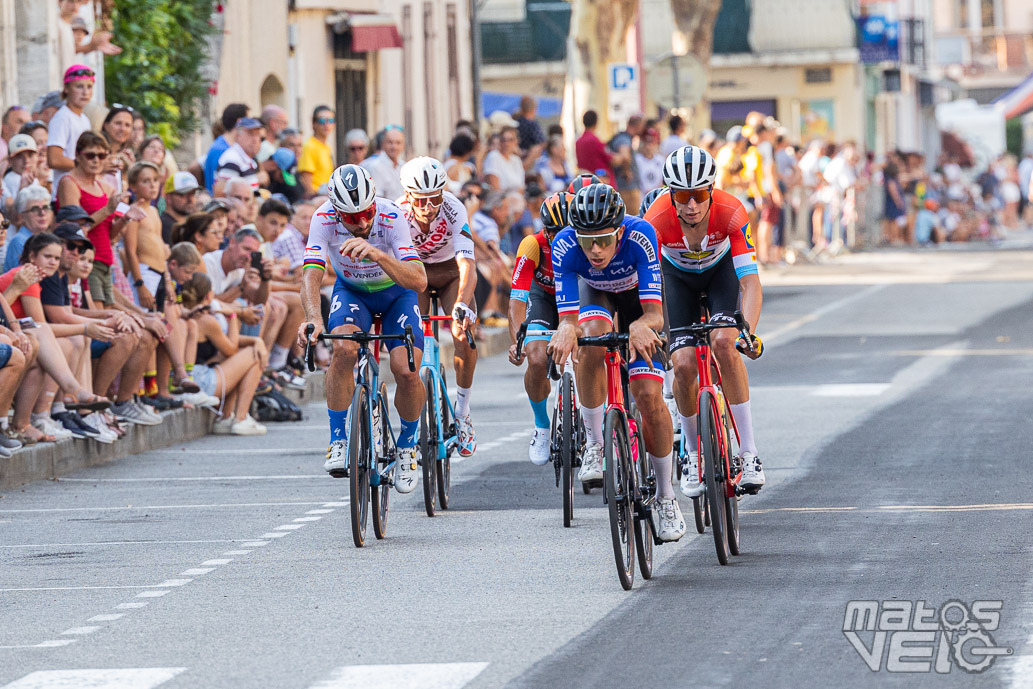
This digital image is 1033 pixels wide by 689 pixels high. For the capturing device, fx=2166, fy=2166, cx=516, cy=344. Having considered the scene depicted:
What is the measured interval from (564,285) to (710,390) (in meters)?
0.86

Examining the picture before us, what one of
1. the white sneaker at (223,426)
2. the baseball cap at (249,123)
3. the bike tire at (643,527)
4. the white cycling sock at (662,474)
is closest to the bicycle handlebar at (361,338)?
the bike tire at (643,527)

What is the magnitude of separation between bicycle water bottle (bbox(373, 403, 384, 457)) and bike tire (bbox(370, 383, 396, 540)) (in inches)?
0.9

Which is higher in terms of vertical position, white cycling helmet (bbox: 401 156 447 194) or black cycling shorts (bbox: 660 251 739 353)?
white cycling helmet (bbox: 401 156 447 194)

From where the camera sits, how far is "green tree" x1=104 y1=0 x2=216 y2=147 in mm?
22953

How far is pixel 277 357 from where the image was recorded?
58.6ft

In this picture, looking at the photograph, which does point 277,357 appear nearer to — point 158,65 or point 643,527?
point 158,65

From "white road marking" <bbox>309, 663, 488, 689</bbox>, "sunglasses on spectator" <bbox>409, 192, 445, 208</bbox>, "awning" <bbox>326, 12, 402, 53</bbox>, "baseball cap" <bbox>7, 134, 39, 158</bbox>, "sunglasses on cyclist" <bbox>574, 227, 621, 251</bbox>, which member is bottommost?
"white road marking" <bbox>309, 663, 488, 689</bbox>

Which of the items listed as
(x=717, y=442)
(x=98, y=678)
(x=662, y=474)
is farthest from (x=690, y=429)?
(x=98, y=678)

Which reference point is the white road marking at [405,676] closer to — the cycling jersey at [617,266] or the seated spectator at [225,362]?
the cycling jersey at [617,266]

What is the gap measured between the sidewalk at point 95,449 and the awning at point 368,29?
15.6m

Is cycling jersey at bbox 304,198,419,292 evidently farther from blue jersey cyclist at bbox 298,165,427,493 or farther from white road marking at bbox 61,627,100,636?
white road marking at bbox 61,627,100,636

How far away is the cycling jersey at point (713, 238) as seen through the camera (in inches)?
411

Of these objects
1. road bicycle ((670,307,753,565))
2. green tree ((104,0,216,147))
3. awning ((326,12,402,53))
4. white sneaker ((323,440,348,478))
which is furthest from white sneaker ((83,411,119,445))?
awning ((326,12,402,53))

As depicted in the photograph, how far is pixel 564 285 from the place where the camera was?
10.0m
